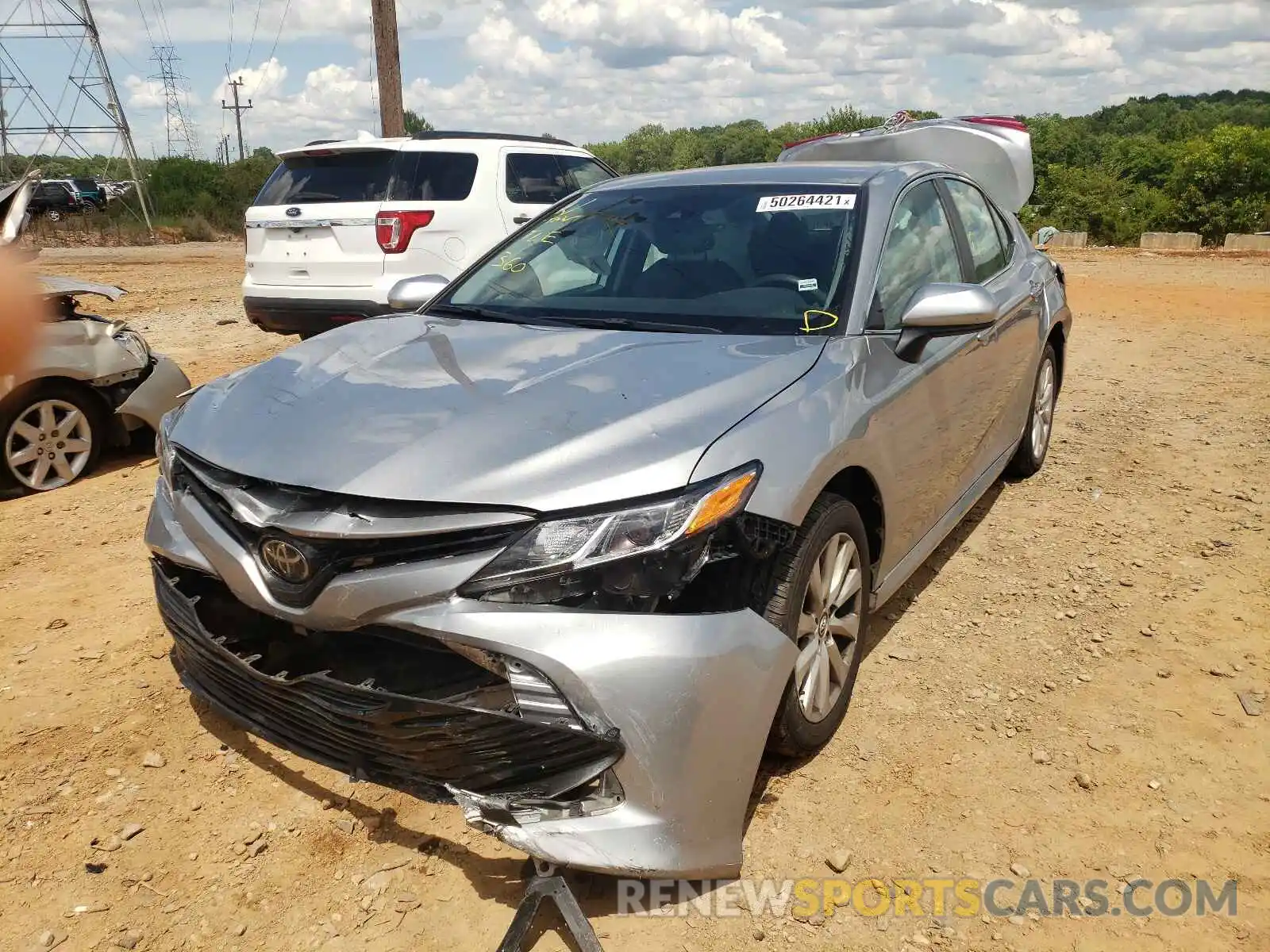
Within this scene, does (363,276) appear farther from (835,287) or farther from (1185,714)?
(1185,714)

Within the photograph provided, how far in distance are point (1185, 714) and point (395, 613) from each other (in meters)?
2.58

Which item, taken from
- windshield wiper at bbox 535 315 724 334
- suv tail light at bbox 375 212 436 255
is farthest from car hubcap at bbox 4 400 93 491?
windshield wiper at bbox 535 315 724 334

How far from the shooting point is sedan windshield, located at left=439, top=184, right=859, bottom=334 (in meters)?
3.22

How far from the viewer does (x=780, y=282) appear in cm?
329

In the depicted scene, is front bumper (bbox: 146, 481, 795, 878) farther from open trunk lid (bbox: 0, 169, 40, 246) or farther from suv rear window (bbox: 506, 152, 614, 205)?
suv rear window (bbox: 506, 152, 614, 205)

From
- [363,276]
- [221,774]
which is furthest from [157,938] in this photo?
[363,276]

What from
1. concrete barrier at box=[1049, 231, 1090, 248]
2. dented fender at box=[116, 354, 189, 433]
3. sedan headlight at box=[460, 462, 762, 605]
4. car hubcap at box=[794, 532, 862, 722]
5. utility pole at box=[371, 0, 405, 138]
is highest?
utility pole at box=[371, 0, 405, 138]

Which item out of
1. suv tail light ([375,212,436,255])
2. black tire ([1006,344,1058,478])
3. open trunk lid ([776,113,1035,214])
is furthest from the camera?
suv tail light ([375,212,436,255])

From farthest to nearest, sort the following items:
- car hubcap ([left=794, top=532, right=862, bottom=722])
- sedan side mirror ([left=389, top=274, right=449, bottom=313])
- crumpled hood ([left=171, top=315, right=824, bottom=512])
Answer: sedan side mirror ([left=389, top=274, right=449, bottom=313]) < car hubcap ([left=794, top=532, right=862, bottom=722]) < crumpled hood ([left=171, top=315, right=824, bottom=512])

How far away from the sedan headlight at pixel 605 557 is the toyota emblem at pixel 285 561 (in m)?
0.41

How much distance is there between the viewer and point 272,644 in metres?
2.47

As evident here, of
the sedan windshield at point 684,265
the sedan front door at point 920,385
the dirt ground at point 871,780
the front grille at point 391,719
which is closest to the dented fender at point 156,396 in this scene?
the dirt ground at point 871,780

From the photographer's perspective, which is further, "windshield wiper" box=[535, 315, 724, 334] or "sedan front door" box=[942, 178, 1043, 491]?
"sedan front door" box=[942, 178, 1043, 491]

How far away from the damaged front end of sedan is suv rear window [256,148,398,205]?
233 inches
